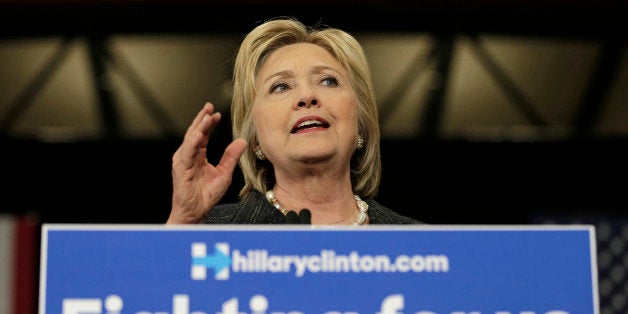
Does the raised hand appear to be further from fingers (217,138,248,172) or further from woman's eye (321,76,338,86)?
woman's eye (321,76,338,86)

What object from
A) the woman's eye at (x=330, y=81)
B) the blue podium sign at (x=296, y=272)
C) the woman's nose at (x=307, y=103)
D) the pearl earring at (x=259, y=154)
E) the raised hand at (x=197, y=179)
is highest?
the woman's eye at (x=330, y=81)

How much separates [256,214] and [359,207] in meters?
0.21

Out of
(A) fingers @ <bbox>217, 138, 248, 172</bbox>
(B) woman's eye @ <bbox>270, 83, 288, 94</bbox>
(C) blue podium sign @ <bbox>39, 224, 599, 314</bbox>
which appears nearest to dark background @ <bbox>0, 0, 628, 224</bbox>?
(B) woman's eye @ <bbox>270, 83, 288, 94</bbox>

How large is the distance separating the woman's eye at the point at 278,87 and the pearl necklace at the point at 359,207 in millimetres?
175

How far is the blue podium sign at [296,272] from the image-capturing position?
940 millimetres

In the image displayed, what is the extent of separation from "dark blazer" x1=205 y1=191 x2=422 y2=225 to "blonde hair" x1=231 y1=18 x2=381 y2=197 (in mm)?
75

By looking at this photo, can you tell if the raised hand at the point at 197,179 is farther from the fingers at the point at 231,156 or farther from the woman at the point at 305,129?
the woman at the point at 305,129

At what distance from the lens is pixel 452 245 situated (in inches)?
38.1

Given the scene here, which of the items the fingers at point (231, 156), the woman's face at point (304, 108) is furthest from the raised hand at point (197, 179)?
the woman's face at point (304, 108)

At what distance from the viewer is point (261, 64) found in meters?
1.69

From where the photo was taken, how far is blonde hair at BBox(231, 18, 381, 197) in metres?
1.69

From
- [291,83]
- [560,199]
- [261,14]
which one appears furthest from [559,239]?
[560,199]

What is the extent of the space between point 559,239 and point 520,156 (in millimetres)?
4513

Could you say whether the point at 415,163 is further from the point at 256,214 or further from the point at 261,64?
the point at 256,214
